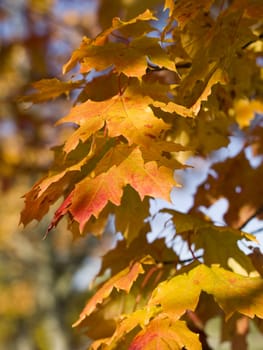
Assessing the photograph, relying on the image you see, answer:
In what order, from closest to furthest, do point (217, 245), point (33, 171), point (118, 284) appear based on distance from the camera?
point (118, 284) < point (217, 245) < point (33, 171)

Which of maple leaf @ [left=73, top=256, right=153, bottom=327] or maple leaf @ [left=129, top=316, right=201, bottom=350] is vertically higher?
maple leaf @ [left=129, top=316, right=201, bottom=350]

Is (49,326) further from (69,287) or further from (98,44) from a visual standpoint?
(98,44)

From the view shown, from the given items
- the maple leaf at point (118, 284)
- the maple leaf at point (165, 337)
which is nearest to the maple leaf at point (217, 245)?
the maple leaf at point (118, 284)

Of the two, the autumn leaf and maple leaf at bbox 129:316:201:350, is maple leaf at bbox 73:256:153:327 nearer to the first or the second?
maple leaf at bbox 129:316:201:350

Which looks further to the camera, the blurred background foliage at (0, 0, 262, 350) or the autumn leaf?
the blurred background foliage at (0, 0, 262, 350)

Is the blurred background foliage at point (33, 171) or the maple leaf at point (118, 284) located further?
the blurred background foliage at point (33, 171)

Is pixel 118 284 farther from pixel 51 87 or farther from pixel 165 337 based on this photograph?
pixel 51 87

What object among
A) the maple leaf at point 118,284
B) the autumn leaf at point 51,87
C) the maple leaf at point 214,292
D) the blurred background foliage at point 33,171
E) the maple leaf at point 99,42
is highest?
the maple leaf at point 99,42

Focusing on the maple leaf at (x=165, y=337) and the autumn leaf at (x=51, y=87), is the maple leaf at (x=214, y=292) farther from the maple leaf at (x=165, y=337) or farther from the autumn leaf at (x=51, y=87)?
the autumn leaf at (x=51, y=87)

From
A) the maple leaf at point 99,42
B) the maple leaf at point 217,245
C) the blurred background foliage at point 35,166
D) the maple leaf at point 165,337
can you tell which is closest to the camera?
the maple leaf at point 165,337

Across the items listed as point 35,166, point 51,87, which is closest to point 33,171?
point 35,166

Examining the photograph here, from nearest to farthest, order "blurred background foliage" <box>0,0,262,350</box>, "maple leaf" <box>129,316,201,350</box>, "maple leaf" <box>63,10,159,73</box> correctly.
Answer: "maple leaf" <box>129,316,201,350</box> → "maple leaf" <box>63,10,159,73</box> → "blurred background foliage" <box>0,0,262,350</box>

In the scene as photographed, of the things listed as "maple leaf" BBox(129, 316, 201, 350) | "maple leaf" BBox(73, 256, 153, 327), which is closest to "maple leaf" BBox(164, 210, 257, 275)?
"maple leaf" BBox(73, 256, 153, 327)
